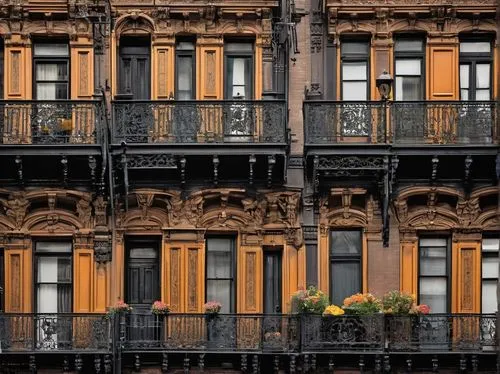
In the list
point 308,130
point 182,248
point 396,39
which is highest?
point 396,39

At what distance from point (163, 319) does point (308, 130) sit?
17.4 feet

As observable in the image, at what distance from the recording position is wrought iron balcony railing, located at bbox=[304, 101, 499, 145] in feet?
114

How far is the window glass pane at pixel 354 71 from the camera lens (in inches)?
1411

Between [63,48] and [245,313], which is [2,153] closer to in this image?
[63,48]

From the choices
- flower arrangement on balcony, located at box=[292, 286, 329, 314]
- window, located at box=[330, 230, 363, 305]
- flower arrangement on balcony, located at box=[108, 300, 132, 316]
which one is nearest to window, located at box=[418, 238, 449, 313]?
window, located at box=[330, 230, 363, 305]

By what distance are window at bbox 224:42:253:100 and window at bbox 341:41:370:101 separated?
7.12 ft

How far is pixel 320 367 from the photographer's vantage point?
34438 mm

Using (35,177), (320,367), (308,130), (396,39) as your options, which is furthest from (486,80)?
(35,177)

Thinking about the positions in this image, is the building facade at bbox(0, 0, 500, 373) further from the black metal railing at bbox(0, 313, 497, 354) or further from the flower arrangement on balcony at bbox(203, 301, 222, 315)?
the flower arrangement on balcony at bbox(203, 301, 222, 315)

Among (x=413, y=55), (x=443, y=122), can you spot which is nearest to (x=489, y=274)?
(x=443, y=122)

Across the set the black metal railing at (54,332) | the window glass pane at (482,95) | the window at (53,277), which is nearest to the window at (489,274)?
the window glass pane at (482,95)

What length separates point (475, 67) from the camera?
118 ft

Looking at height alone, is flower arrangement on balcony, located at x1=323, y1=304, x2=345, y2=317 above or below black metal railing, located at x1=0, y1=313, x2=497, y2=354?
above

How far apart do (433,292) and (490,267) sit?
1.43 metres
